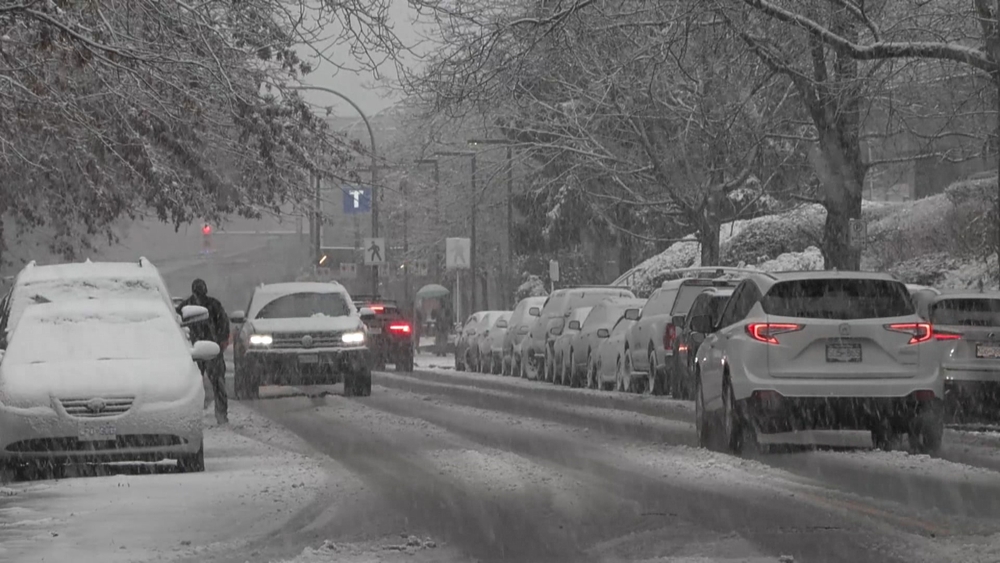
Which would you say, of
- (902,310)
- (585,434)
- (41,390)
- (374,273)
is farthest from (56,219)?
(374,273)

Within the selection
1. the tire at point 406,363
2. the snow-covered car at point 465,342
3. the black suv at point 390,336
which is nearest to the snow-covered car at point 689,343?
the black suv at point 390,336

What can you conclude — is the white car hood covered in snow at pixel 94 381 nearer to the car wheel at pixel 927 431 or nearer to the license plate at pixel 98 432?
the license plate at pixel 98 432

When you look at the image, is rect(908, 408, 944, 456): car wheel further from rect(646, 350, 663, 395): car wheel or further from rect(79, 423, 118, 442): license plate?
rect(646, 350, 663, 395): car wheel

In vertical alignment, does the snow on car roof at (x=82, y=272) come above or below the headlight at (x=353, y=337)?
above

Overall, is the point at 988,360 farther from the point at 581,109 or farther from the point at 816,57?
the point at 581,109

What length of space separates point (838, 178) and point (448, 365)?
2103cm

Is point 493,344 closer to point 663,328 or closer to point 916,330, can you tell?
point 663,328

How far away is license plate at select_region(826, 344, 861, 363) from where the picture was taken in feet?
49.4

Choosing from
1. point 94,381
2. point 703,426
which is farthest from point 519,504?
point 703,426

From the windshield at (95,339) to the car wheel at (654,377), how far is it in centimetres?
1224

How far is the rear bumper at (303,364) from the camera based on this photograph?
25.7 metres

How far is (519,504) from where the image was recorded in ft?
39.6

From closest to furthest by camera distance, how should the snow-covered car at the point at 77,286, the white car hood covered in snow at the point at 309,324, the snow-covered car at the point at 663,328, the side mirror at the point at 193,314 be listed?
the snow-covered car at the point at 77,286 < the side mirror at the point at 193,314 < the snow-covered car at the point at 663,328 < the white car hood covered in snow at the point at 309,324

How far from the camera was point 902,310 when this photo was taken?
1531 centimetres
